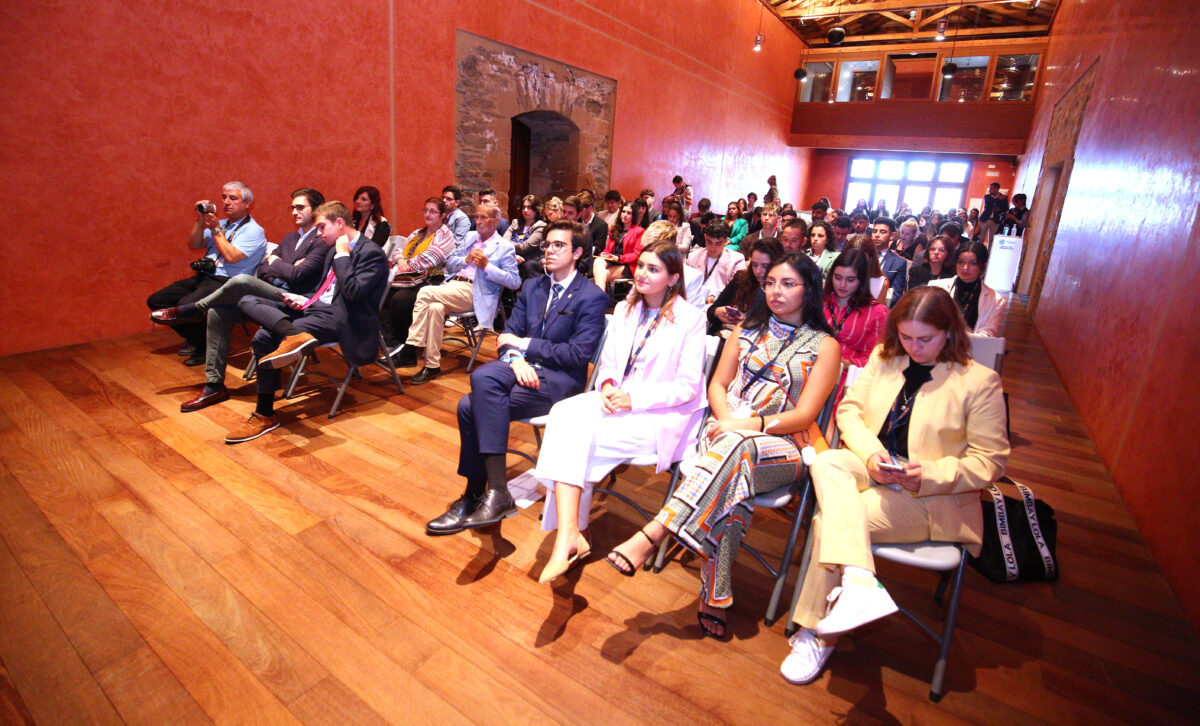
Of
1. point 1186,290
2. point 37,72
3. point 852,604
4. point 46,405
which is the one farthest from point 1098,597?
point 37,72

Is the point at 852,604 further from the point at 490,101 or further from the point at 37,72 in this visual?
the point at 490,101

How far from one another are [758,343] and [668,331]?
373 mm

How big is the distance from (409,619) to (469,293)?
121 inches

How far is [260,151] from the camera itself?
523 cm

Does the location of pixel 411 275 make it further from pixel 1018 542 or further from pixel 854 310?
pixel 1018 542

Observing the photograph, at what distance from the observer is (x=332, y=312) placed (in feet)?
11.9

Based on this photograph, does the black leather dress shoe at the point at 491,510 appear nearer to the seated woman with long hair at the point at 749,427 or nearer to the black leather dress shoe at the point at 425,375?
the seated woman with long hair at the point at 749,427

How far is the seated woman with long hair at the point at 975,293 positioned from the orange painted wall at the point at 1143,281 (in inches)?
31.0

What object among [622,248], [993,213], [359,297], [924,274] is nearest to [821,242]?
[924,274]

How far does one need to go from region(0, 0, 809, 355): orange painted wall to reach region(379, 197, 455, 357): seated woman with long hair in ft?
4.95

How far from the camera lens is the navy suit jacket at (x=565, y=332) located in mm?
2754

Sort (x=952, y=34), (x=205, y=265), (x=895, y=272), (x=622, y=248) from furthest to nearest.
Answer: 1. (x=952, y=34)
2. (x=622, y=248)
3. (x=895, y=272)
4. (x=205, y=265)

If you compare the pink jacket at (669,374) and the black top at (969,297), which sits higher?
the black top at (969,297)

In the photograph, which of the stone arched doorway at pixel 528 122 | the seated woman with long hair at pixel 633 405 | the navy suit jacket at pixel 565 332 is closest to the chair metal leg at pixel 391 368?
the navy suit jacket at pixel 565 332
